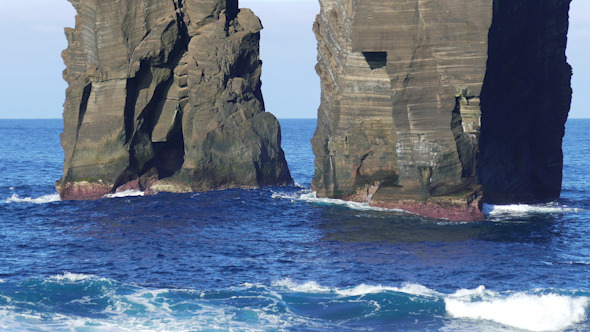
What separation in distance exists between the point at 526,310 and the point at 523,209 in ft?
74.6

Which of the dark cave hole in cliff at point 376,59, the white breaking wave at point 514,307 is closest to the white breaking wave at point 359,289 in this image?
the white breaking wave at point 514,307

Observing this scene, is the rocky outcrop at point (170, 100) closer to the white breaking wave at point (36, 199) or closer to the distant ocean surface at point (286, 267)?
the white breaking wave at point (36, 199)

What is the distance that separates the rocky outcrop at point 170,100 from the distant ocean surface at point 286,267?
18.0 ft

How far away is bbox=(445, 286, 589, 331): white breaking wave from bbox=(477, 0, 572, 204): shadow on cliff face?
18404mm

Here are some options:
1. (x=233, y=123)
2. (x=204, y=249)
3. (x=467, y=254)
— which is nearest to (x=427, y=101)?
(x=467, y=254)

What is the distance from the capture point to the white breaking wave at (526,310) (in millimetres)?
31750

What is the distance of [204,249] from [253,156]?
2140cm

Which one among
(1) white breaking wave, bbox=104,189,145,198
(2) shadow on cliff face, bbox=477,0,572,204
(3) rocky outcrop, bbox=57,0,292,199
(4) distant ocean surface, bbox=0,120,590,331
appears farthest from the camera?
(3) rocky outcrop, bbox=57,0,292,199

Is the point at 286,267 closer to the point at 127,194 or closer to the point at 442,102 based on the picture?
the point at 442,102

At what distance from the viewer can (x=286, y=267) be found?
129ft

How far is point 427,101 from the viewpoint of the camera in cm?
4969

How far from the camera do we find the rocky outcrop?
64.3 meters

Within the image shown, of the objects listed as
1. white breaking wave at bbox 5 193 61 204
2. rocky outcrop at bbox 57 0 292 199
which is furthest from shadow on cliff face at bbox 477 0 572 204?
white breaking wave at bbox 5 193 61 204

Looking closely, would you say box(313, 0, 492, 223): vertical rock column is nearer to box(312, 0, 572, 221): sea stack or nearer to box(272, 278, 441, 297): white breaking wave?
box(312, 0, 572, 221): sea stack
